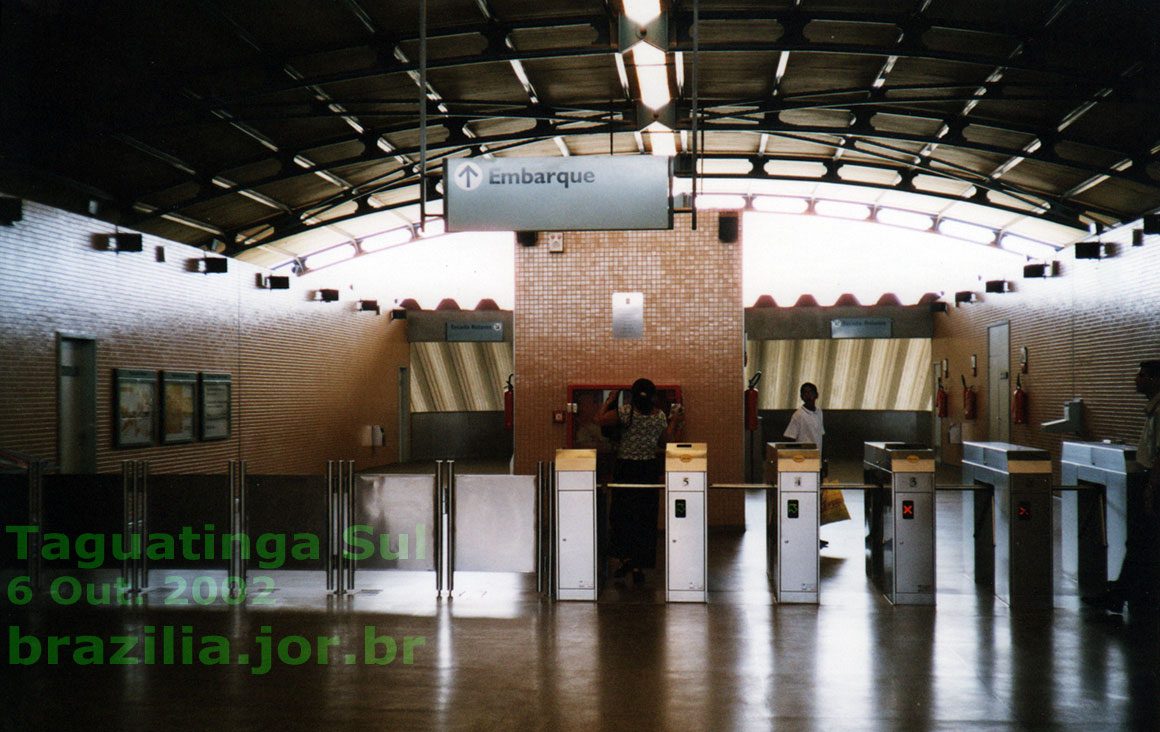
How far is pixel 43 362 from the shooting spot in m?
9.67

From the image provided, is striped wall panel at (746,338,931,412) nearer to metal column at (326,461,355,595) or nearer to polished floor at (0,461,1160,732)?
polished floor at (0,461,1160,732)

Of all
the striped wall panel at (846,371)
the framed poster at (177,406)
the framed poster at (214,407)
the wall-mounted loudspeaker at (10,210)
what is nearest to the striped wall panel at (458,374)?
the striped wall panel at (846,371)

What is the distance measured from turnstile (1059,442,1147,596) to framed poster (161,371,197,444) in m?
11.1

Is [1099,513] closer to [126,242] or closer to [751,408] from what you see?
[751,408]

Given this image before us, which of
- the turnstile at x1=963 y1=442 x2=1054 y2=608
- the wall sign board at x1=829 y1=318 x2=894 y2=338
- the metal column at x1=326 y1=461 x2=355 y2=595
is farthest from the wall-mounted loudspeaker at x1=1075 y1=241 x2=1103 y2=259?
the metal column at x1=326 y1=461 x2=355 y2=595

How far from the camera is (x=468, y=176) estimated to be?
21.5ft

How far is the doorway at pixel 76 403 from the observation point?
1005 cm

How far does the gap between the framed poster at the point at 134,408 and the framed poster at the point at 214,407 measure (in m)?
1.18

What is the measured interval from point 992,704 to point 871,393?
16.6 meters

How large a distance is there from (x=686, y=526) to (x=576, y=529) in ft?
2.77

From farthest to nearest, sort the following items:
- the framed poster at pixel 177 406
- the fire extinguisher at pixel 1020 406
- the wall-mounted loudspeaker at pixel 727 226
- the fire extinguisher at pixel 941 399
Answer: the fire extinguisher at pixel 941 399, the fire extinguisher at pixel 1020 406, the framed poster at pixel 177 406, the wall-mounted loudspeaker at pixel 727 226

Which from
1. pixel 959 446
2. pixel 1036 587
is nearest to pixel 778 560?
pixel 1036 587

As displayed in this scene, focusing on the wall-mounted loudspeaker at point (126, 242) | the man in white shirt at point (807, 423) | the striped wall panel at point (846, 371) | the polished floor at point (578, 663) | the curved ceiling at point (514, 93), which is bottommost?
the polished floor at point (578, 663)

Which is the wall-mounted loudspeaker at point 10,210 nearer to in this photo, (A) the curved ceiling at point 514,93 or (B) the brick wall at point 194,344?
(B) the brick wall at point 194,344
